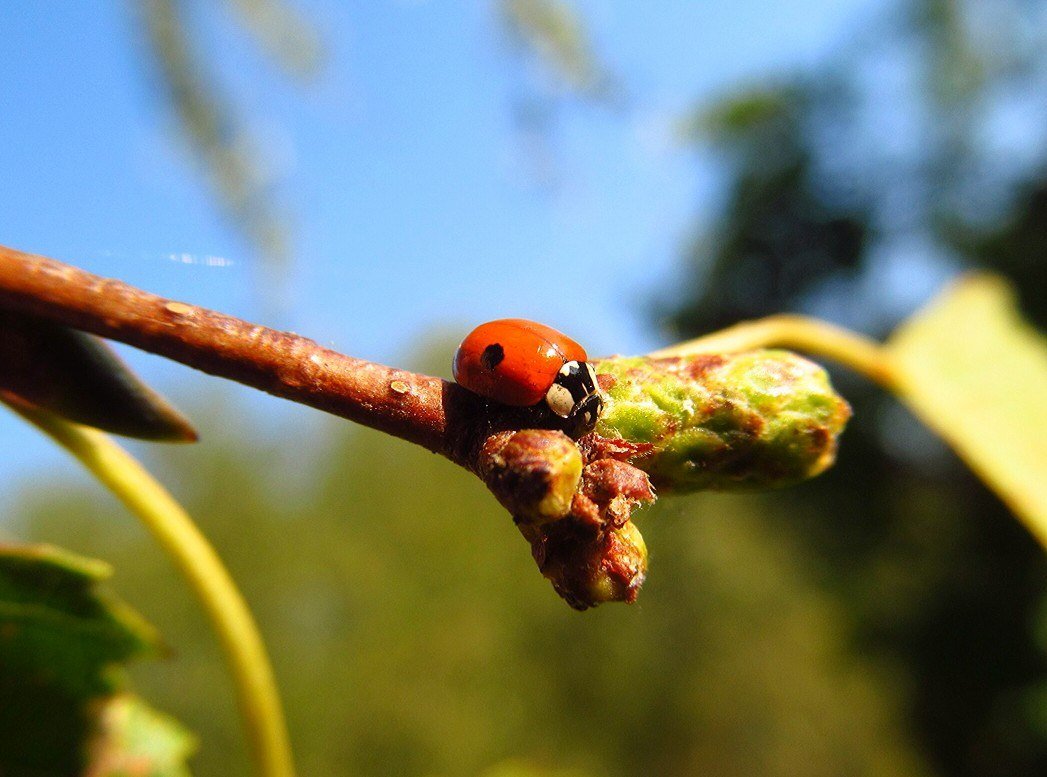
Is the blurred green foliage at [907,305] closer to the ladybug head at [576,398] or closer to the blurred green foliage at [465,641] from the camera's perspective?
the blurred green foliage at [465,641]

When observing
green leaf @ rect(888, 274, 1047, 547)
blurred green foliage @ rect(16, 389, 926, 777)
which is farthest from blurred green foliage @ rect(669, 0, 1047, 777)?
green leaf @ rect(888, 274, 1047, 547)

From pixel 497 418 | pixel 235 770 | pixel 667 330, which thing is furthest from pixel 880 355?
pixel 235 770

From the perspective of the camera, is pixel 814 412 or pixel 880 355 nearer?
pixel 814 412

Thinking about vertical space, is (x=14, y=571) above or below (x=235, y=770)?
below

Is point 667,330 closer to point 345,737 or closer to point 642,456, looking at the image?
point 642,456

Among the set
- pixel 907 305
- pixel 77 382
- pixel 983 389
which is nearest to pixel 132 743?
pixel 77 382

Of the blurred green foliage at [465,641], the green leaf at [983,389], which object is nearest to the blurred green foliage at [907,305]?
the blurred green foliage at [465,641]

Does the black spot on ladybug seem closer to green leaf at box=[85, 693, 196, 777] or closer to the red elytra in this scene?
the red elytra
